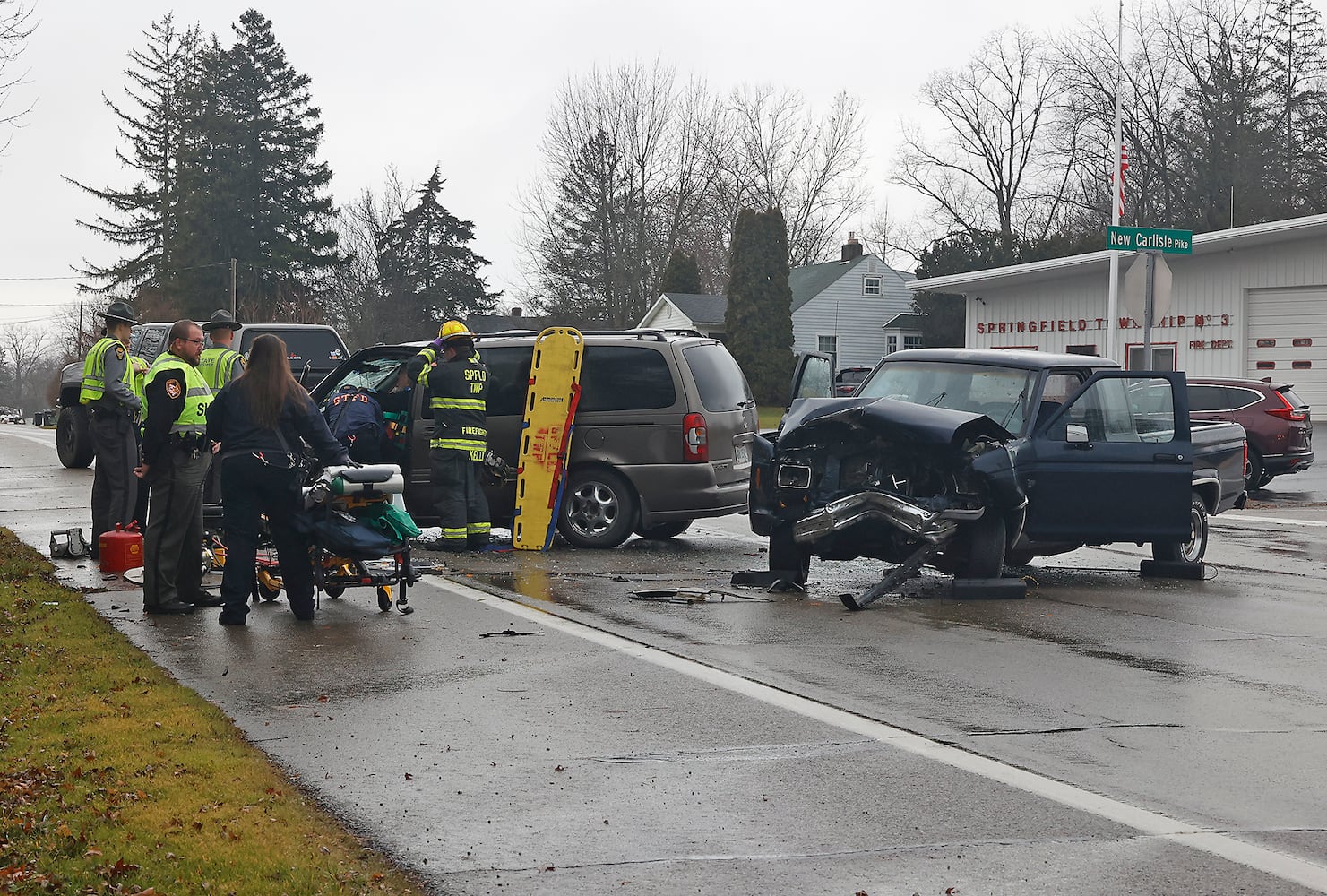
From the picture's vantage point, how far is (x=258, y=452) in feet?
30.4

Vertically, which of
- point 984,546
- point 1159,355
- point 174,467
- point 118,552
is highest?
point 1159,355

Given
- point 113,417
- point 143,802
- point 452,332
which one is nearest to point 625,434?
point 452,332

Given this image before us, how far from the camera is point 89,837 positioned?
4.80 m

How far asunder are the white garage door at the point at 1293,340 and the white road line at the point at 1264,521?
53.2 feet

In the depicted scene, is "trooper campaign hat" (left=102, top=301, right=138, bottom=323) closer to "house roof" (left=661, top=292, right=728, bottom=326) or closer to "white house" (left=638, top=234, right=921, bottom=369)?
"house roof" (left=661, top=292, right=728, bottom=326)

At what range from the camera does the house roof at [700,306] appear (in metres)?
64.1

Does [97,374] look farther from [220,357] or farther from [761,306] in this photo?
[761,306]

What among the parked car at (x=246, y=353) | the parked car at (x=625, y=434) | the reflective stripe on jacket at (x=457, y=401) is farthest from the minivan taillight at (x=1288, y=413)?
the reflective stripe on jacket at (x=457, y=401)

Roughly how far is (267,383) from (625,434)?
4679 mm

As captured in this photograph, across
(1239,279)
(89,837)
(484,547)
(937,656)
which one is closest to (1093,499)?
(937,656)

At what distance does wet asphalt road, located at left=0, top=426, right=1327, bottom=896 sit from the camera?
4.79 m

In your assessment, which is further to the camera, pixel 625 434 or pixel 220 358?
pixel 625 434

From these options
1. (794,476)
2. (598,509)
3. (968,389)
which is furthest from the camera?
(598,509)

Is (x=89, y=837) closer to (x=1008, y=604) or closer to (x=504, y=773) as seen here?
(x=504, y=773)
